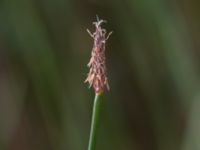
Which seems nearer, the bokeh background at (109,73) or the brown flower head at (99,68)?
the brown flower head at (99,68)

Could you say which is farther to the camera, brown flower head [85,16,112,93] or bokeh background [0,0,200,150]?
bokeh background [0,0,200,150]

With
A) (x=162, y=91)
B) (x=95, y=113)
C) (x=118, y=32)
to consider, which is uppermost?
(x=118, y=32)

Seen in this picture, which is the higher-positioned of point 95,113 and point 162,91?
point 162,91

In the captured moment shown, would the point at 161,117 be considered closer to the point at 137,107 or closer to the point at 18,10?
the point at 137,107

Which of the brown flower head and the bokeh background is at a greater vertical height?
the bokeh background

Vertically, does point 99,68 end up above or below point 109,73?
below

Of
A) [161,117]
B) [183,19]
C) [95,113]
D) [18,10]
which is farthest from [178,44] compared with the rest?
[95,113]

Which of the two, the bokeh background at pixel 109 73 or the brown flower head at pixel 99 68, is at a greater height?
the bokeh background at pixel 109 73

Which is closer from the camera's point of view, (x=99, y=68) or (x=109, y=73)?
(x=99, y=68)
